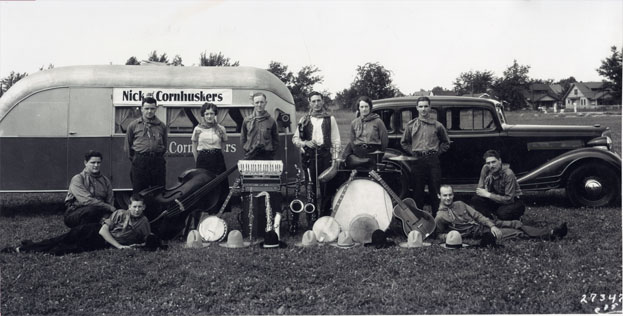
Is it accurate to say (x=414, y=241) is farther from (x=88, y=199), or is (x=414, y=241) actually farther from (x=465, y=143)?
(x=88, y=199)

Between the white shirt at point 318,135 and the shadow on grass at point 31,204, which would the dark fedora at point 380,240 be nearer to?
the white shirt at point 318,135

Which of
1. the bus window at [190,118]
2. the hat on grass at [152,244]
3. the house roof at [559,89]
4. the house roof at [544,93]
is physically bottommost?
the hat on grass at [152,244]

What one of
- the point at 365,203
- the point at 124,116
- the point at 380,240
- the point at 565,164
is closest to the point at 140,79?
the point at 124,116

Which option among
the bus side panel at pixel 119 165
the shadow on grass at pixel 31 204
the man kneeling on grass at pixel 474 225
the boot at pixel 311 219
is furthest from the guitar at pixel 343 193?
the shadow on grass at pixel 31 204

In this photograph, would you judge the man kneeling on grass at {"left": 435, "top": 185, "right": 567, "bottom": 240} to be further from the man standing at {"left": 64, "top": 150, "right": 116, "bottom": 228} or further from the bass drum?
the man standing at {"left": 64, "top": 150, "right": 116, "bottom": 228}

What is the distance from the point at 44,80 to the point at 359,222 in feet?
16.4

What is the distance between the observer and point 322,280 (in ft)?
15.3

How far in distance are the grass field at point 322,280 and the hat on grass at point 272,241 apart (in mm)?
100

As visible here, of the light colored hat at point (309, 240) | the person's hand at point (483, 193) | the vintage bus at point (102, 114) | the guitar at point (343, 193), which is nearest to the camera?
the light colored hat at point (309, 240)

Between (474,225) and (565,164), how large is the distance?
254 centimetres

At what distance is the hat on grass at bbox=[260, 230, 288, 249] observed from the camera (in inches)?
220

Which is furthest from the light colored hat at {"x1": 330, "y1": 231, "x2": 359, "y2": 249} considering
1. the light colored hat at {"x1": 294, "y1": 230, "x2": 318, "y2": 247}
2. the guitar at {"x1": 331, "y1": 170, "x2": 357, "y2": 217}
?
the guitar at {"x1": 331, "y1": 170, "x2": 357, "y2": 217}

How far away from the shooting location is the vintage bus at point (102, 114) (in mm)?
7637

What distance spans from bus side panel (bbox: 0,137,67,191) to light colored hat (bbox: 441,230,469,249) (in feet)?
17.7
